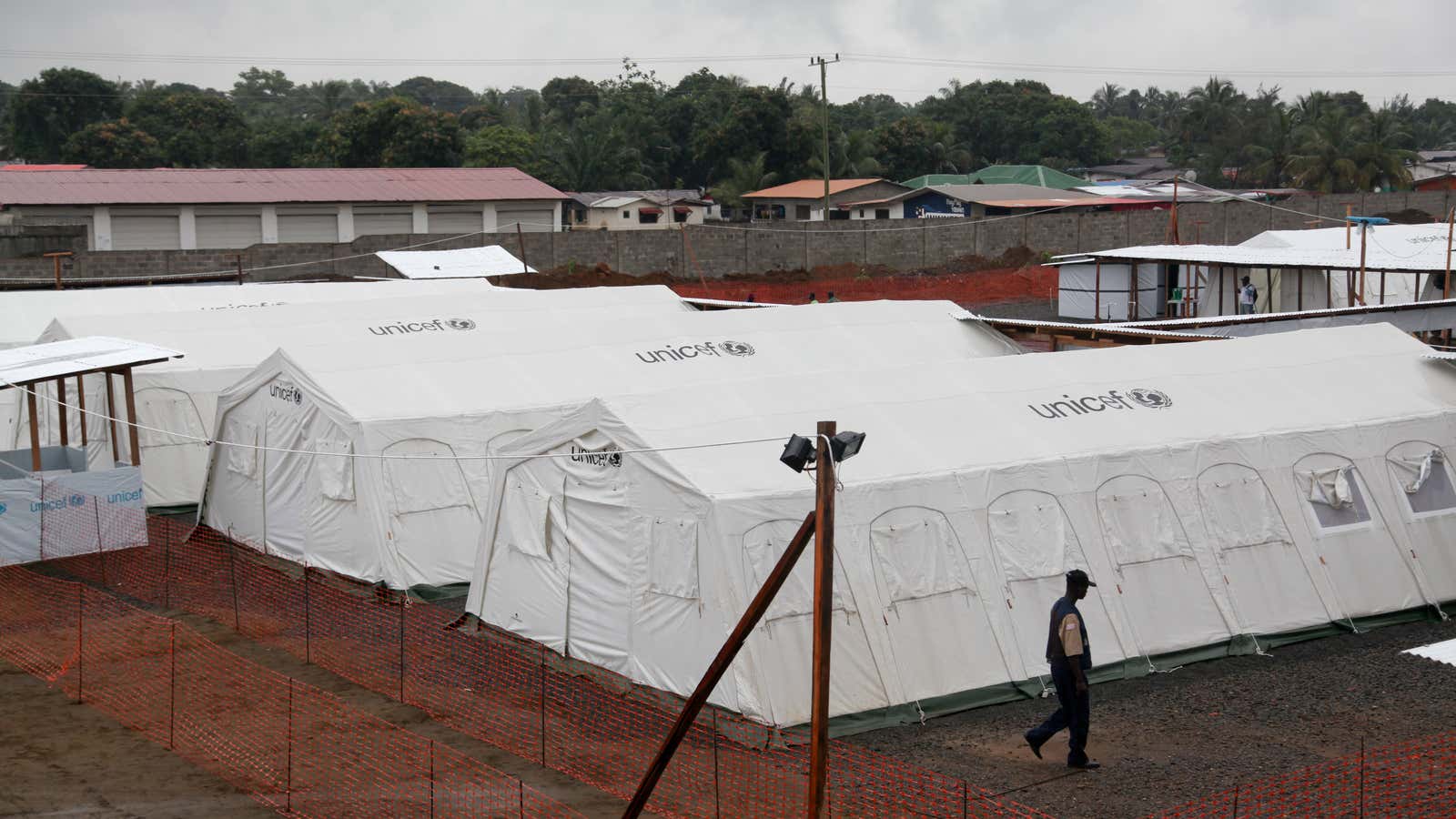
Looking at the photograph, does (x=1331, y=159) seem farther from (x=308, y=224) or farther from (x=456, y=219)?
(x=308, y=224)

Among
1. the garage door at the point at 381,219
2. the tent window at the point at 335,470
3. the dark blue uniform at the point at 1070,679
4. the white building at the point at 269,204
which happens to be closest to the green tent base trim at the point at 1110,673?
the dark blue uniform at the point at 1070,679

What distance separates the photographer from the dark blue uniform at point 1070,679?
10.2m

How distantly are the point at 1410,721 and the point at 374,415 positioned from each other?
10842mm

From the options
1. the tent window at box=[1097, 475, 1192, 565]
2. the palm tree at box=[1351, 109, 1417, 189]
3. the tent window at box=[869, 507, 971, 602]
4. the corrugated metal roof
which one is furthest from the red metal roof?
the palm tree at box=[1351, 109, 1417, 189]

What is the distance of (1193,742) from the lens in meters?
10.9

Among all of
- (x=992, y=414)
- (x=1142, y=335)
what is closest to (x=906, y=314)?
(x=1142, y=335)

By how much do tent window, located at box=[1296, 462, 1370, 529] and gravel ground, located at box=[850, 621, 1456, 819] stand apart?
1.33 meters

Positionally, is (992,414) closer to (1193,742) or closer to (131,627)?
(1193,742)

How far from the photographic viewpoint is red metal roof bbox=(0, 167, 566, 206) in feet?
165

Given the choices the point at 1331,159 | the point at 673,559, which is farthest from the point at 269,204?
the point at 1331,159

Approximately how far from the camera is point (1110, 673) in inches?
487

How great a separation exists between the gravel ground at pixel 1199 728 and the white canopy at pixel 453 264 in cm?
2717

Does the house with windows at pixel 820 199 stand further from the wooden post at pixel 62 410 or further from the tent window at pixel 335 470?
the tent window at pixel 335 470

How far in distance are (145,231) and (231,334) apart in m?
32.2
